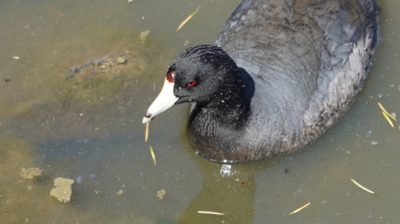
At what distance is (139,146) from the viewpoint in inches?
263

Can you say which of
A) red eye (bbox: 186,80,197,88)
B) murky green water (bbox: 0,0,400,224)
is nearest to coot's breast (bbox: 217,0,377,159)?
murky green water (bbox: 0,0,400,224)

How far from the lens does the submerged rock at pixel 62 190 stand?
6336mm

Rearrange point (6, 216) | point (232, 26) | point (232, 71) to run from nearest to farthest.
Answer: point (232, 71)
point (6, 216)
point (232, 26)

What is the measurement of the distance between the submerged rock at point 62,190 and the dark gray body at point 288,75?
1136mm

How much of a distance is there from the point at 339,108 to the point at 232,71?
1.30m

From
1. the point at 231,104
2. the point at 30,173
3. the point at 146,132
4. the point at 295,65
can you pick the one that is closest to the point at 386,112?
the point at 295,65

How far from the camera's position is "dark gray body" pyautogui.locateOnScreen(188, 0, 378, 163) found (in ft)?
20.9

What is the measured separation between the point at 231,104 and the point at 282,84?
0.57 metres

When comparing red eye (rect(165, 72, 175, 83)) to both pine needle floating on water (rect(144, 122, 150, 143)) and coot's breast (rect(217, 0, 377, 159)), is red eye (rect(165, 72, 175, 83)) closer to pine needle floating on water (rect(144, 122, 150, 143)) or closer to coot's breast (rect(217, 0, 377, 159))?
coot's breast (rect(217, 0, 377, 159))

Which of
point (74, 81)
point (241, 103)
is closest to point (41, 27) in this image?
point (74, 81)

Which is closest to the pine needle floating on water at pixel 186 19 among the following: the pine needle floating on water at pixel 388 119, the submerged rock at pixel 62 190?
the submerged rock at pixel 62 190

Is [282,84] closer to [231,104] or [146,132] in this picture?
[231,104]

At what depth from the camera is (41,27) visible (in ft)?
25.0

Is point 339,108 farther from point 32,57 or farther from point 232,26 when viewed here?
point 32,57
